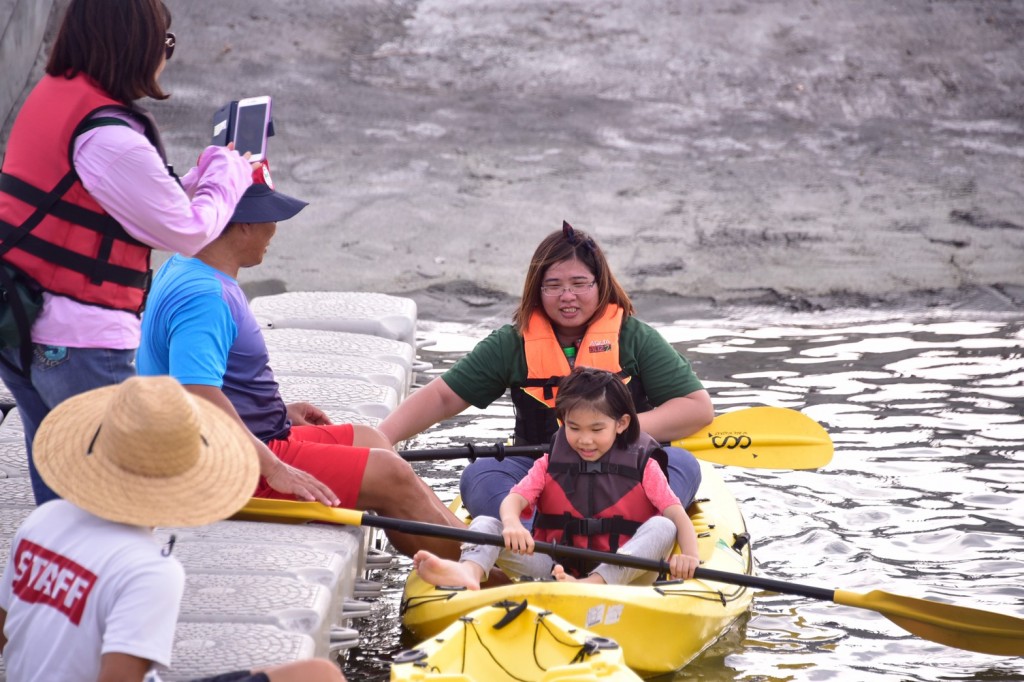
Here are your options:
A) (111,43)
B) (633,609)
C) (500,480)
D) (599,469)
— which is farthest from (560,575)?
(111,43)

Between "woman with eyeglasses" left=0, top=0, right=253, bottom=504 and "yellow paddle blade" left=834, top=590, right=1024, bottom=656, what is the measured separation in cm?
211

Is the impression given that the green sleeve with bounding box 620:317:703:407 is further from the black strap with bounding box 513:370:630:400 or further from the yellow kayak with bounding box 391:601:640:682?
the yellow kayak with bounding box 391:601:640:682

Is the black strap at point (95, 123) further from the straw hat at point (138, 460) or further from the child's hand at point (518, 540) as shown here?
the child's hand at point (518, 540)

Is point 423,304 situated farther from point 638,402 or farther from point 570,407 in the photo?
point 570,407

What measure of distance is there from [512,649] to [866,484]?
2.65 meters

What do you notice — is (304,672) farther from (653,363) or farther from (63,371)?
(653,363)

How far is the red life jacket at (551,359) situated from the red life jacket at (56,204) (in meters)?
1.72

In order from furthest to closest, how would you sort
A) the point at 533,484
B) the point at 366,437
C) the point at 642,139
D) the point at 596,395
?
the point at 642,139 → the point at 366,437 → the point at 533,484 → the point at 596,395

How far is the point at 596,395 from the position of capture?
3.77 meters

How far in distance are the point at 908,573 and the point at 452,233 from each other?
5498 millimetres

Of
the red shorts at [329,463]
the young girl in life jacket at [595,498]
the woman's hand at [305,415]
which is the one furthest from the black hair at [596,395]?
the woman's hand at [305,415]

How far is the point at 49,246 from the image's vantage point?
9.45 feet

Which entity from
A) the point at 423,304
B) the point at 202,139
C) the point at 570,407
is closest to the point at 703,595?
the point at 570,407

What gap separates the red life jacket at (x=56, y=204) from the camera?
286 cm
